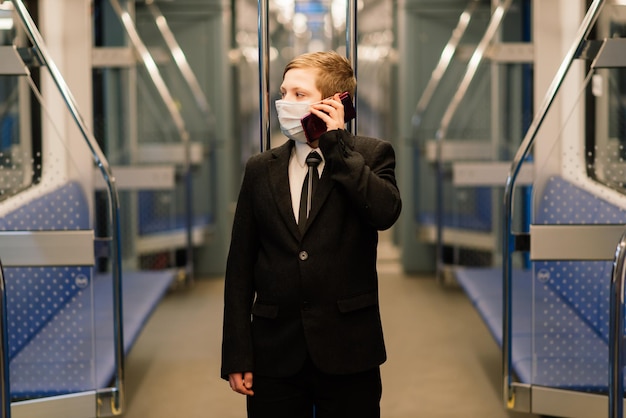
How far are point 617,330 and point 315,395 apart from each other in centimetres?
83

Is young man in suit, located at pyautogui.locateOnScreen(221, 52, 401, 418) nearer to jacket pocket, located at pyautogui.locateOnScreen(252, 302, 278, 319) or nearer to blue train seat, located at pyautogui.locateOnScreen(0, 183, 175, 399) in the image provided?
jacket pocket, located at pyautogui.locateOnScreen(252, 302, 278, 319)

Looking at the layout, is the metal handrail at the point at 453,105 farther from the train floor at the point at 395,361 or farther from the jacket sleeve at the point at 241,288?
the jacket sleeve at the point at 241,288

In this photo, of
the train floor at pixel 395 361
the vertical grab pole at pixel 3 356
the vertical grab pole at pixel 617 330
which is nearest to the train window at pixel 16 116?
the train floor at pixel 395 361

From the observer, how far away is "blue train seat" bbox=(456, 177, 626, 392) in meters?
3.47

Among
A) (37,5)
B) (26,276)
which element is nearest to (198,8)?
(37,5)

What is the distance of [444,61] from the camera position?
6.61 m

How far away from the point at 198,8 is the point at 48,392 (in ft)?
14.6

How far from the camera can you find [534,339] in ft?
11.7

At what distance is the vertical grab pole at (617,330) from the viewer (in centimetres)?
A: 236

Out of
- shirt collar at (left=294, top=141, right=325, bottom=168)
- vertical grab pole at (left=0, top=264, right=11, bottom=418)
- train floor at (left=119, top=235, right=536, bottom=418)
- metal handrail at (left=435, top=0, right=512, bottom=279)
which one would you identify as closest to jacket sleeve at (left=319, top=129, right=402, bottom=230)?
shirt collar at (left=294, top=141, right=325, bottom=168)

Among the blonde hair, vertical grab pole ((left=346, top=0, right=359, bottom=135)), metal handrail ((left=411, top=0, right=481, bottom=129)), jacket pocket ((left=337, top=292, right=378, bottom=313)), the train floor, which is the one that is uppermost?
metal handrail ((left=411, top=0, right=481, bottom=129))

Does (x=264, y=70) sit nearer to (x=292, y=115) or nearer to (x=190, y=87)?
(x=292, y=115)

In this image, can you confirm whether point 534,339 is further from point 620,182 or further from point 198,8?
point 198,8

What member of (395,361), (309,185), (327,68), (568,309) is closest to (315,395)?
(309,185)
